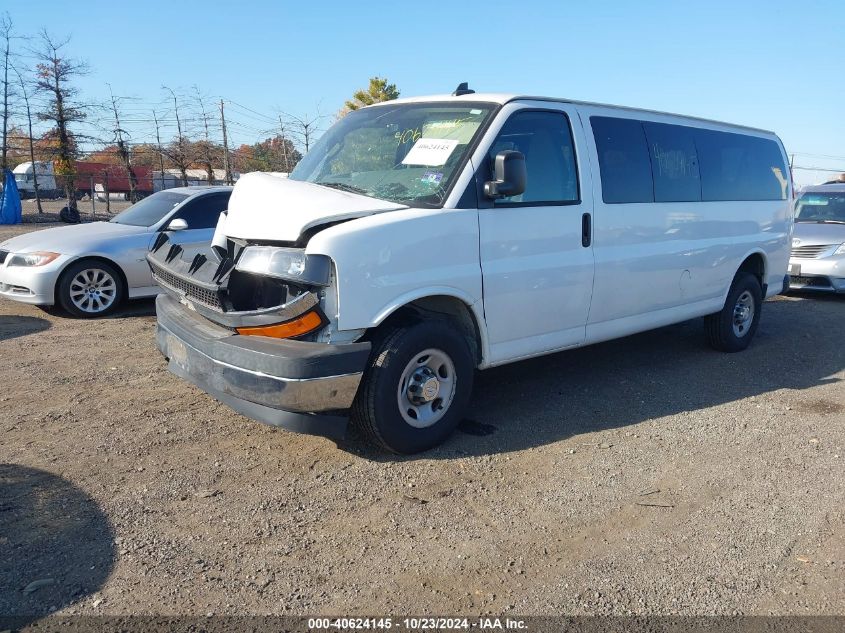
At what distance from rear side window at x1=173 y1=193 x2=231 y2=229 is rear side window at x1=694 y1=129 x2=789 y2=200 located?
5392mm

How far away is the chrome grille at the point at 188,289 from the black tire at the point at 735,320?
4970 millimetres

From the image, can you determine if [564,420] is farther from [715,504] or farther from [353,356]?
[353,356]

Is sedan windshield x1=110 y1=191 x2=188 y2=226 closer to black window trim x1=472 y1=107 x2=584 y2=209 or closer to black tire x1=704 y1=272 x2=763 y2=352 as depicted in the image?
black window trim x1=472 y1=107 x2=584 y2=209

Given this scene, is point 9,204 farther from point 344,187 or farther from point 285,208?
point 285,208

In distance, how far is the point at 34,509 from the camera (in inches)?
133

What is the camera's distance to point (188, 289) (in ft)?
14.0

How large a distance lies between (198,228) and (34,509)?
5.24 metres

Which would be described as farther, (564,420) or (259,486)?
(564,420)

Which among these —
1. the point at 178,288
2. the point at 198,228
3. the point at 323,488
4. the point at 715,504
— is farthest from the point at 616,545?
the point at 198,228

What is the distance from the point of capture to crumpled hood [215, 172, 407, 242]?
3.73m

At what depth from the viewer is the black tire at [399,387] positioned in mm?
3789

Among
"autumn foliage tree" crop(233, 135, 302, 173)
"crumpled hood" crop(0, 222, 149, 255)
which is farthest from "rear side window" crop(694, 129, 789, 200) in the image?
"autumn foliage tree" crop(233, 135, 302, 173)

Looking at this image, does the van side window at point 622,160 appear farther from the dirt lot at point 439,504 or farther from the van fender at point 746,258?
the van fender at point 746,258

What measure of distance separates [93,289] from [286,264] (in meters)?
5.07
